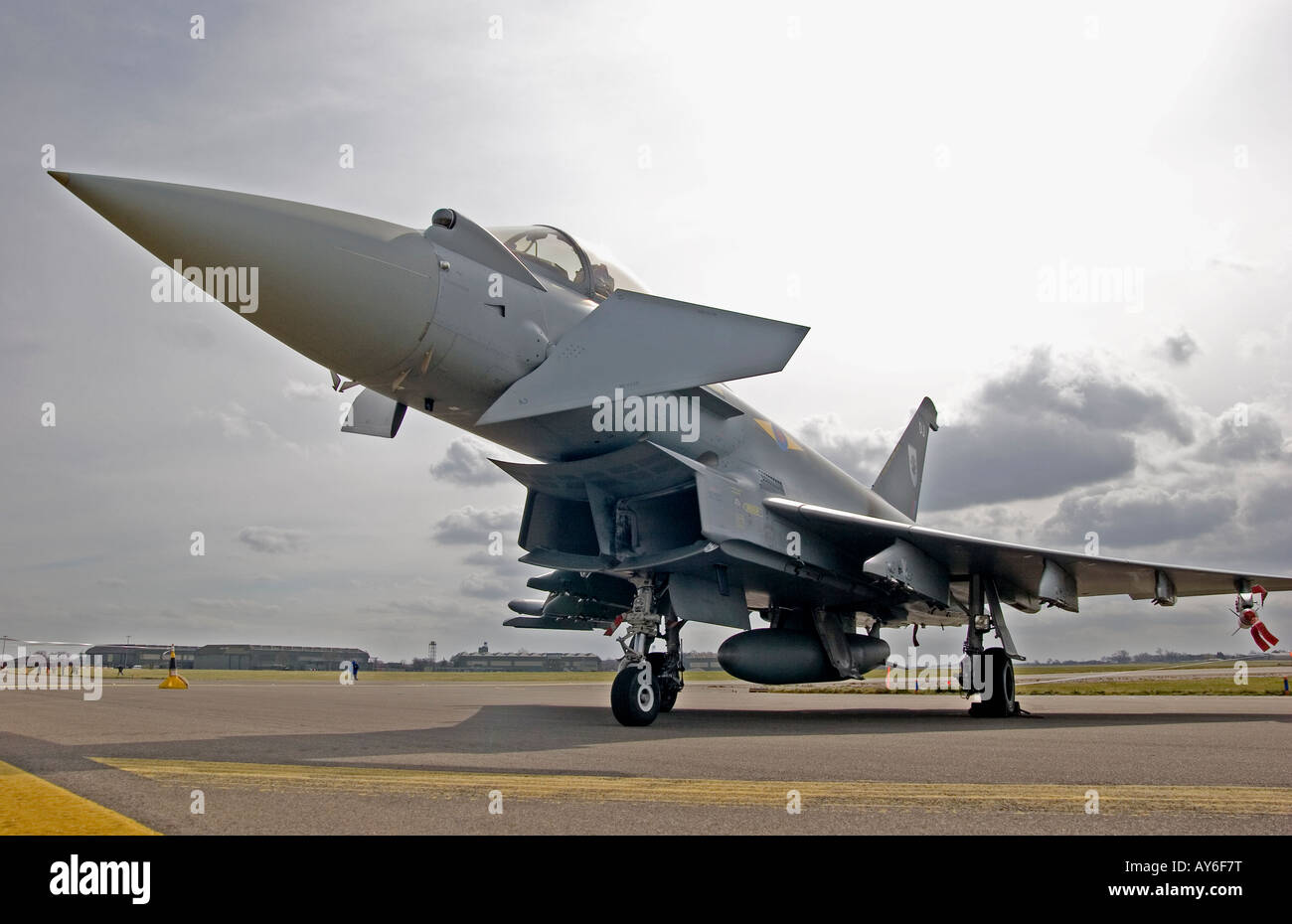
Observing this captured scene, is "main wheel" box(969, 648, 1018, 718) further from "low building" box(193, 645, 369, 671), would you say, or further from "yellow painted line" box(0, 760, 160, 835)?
"low building" box(193, 645, 369, 671)

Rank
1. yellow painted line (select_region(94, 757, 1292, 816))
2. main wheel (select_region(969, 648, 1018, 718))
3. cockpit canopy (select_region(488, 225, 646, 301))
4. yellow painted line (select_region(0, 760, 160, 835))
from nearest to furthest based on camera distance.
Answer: yellow painted line (select_region(0, 760, 160, 835)) → yellow painted line (select_region(94, 757, 1292, 816)) → cockpit canopy (select_region(488, 225, 646, 301)) → main wheel (select_region(969, 648, 1018, 718))

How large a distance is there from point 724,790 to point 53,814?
9.20 feet

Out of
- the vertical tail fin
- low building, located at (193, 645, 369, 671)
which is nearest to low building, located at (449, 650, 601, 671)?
low building, located at (193, 645, 369, 671)

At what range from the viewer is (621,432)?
9.44 metres

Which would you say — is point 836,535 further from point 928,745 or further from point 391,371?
point 391,371

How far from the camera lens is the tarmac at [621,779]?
3.48 metres

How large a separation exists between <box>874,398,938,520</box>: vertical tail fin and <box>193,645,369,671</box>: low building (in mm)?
74695

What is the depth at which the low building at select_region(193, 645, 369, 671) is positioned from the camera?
271ft

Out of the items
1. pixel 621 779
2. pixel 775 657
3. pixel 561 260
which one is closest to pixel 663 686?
pixel 775 657

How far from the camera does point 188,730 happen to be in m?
7.96

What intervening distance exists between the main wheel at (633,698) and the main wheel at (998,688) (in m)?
5.41

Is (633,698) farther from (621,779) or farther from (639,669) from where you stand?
(621,779)
